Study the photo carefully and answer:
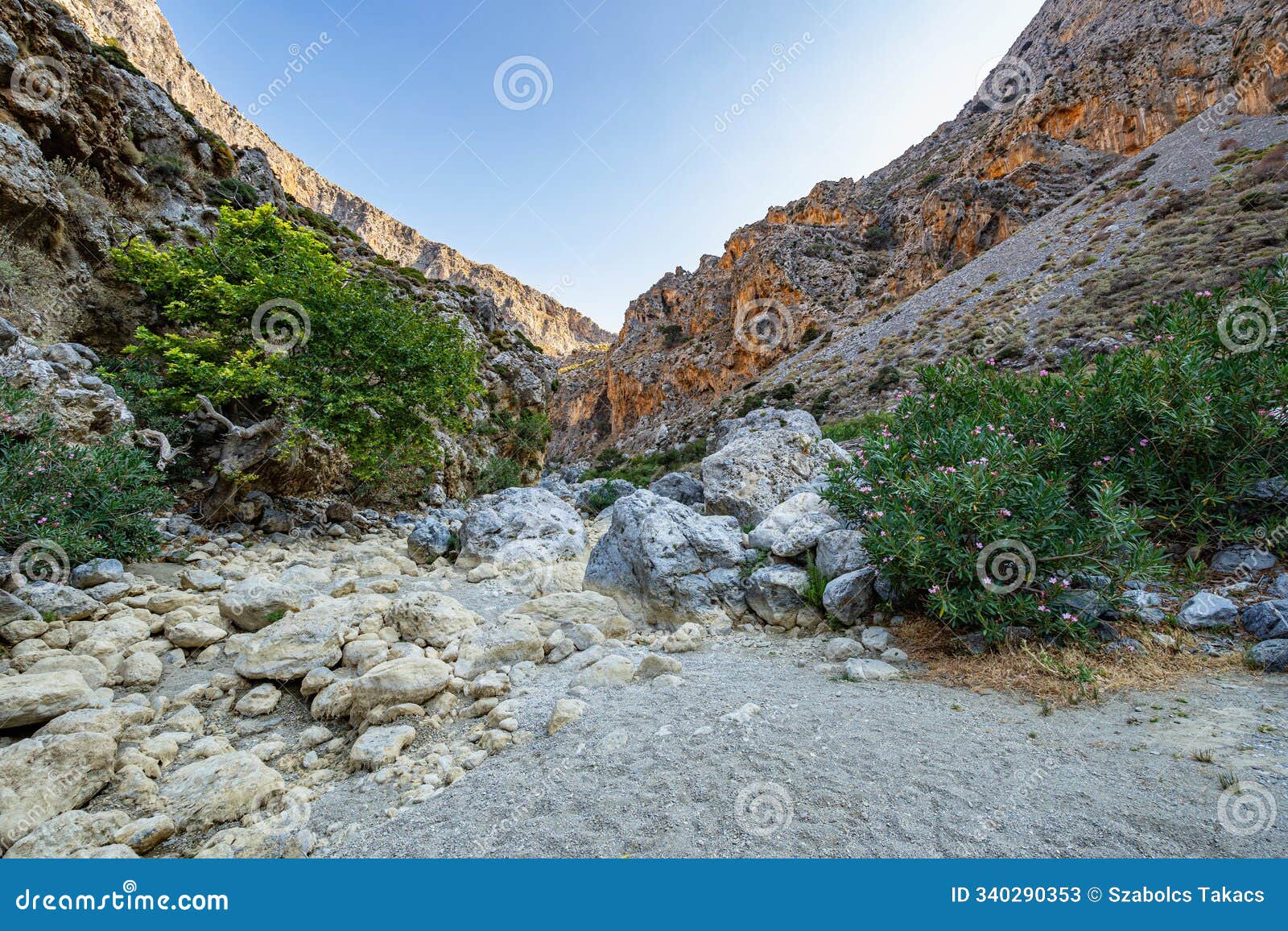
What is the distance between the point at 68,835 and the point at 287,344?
28.1 feet

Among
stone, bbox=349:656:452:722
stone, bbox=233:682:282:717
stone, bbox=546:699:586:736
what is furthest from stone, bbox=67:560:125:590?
stone, bbox=546:699:586:736

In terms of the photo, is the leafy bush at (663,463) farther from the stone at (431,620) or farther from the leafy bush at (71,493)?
the stone at (431,620)

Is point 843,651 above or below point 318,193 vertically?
below

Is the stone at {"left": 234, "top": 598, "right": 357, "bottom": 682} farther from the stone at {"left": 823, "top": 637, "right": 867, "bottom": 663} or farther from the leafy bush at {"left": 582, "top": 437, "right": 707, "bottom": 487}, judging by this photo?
the leafy bush at {"left": 582, "top": 437, "right": 707, "bottom": 487}

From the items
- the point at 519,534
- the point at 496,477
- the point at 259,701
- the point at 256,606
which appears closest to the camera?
the point at 259,701

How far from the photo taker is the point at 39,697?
2984 millimetres

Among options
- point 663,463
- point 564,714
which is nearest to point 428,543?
point 564,714

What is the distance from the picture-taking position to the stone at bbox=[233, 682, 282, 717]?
11.5 feet

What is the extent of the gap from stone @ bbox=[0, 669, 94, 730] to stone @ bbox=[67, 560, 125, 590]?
95.8 inches

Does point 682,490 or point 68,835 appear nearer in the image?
point 68,835

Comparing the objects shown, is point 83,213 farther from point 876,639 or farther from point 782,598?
point 876,639

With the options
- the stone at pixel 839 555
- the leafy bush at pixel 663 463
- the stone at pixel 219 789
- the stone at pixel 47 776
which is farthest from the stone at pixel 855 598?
the leafy bush at pixel 663 463

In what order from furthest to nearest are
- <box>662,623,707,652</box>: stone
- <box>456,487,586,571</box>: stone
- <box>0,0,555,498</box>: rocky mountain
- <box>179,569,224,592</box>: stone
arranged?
<box>456,487,586,571</box>: stone
<box>0,0,555,498</box>: rocky mountain
<box>179,569,224,592</box>: stone
<box>662,623,707,652</box>: stone

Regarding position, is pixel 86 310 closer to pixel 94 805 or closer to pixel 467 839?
pixel 94 805
